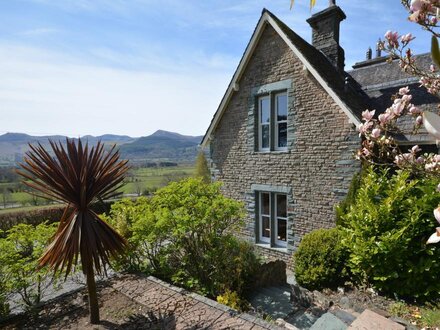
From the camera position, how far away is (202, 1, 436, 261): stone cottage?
8149mm

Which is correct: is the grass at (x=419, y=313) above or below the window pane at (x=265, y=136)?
below

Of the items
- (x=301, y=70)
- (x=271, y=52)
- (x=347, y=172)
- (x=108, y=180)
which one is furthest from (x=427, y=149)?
(x=108, y=180)

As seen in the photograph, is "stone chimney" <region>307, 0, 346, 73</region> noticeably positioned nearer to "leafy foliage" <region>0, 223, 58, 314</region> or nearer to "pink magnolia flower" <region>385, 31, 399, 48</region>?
"pink magnolia flower" <region>385, 31, 399, 48</region>

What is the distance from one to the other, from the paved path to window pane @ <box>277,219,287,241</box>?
17.5 feet

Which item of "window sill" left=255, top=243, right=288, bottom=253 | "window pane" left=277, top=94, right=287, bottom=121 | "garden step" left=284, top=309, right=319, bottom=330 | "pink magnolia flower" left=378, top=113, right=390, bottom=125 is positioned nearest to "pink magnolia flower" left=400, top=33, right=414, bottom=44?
"pink magnolia flower" left=378, top=113, right=390, bottom=125

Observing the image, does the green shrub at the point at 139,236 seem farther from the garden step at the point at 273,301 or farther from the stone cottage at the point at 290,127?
the stone cottage at the point at 290,127

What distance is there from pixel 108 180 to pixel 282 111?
274 inches

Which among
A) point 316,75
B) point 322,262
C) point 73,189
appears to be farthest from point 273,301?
point 316,75

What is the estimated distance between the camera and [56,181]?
164 inches

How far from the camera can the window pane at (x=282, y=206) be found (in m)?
9.62

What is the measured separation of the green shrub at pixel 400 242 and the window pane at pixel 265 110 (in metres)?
4.86

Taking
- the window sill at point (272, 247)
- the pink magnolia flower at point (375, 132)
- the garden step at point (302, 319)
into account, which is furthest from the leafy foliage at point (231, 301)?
the window sill at point (272, 247)

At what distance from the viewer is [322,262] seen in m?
6.56

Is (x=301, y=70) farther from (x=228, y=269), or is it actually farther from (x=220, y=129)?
(x=228, y=269)
